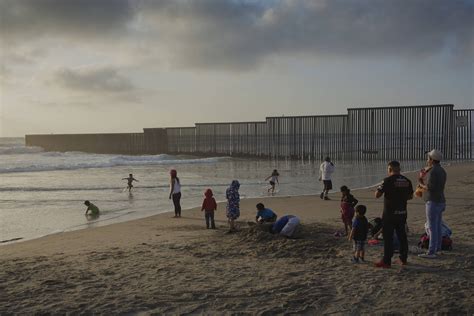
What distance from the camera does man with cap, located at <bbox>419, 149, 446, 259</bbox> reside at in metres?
6.22

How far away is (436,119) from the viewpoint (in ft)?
100

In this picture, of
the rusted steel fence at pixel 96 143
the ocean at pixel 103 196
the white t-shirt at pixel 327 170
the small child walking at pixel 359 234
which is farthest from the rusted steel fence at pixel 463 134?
the rusted steel fence at pixel 96 143

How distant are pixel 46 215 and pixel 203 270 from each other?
27.4 ft

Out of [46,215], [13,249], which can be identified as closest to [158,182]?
[46,215]

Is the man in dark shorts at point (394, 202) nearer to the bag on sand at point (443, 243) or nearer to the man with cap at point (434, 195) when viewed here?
the man with cap at point (434, 195)

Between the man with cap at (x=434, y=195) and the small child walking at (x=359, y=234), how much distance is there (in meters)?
0.87

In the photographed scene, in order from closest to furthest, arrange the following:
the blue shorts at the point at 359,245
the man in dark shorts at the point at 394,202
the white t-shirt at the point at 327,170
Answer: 1. the man in dark shorts at the point at 394,202
2. the blue shorts at the point at 359,245
3. the white t-shirt at the point at 327,170

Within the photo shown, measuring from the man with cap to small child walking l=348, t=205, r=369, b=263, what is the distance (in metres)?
0.87

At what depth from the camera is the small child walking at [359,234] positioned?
20.6ft

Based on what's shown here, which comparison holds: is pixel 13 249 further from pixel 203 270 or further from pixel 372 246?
pixel 372 246

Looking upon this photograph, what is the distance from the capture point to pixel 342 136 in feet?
114

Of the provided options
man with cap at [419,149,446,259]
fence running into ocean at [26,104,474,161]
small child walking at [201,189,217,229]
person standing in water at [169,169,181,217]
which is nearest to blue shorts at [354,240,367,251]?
man with cap at [419,149,446,259]

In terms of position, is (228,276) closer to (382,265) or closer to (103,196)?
(382,265)

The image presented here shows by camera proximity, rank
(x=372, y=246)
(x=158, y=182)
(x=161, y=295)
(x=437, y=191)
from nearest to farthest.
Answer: (x=161, y=295) → (x=437, y=191) → (x=372, y=246) → (x=158, y=182)
